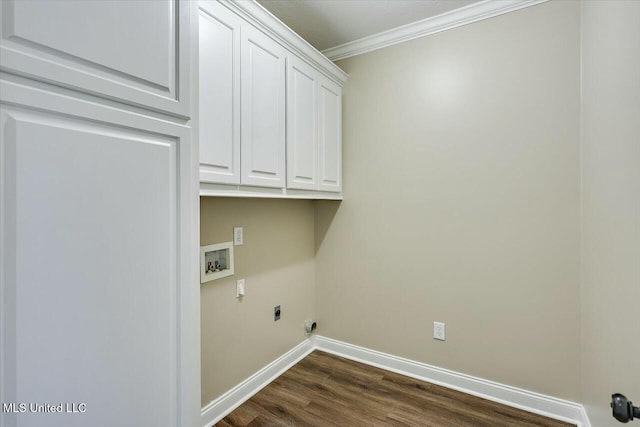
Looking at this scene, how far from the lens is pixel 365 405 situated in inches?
76.7

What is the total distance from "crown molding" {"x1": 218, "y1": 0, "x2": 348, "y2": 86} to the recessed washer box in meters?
1.25

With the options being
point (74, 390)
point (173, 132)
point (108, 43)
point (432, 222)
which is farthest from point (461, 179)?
point (74, 390)

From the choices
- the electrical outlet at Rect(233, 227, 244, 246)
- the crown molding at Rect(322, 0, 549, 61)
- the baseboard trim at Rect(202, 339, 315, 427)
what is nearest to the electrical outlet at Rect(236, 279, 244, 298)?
the electrical outlet at Rect(233, 227, 244, 246)

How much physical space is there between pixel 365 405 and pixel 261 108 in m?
1.90

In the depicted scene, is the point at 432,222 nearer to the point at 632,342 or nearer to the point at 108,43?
the point at 632,342

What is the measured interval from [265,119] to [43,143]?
48.2 inches

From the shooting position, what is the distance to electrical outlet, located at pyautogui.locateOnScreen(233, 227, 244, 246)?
6.49 feet

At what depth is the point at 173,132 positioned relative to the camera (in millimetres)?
905

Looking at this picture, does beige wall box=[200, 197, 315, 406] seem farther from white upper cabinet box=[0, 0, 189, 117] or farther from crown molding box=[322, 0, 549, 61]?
crown molding box=[322, 0, 549, 61]

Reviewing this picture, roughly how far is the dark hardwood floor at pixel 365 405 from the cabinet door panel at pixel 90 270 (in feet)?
3.73

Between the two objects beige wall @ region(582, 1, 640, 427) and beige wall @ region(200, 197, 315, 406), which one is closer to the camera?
beige wall @ region(582, 1, 640, 427)

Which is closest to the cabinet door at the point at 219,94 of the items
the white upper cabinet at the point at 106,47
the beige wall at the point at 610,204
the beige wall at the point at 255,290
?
the beige wall at the point at 255,290

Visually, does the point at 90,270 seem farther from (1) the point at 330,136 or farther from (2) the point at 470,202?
(2) the point at 470,202

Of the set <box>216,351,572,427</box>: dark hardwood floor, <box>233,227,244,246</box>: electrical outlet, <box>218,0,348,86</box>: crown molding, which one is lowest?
<box>216,351,572,427</box>: dark hardwood floor
